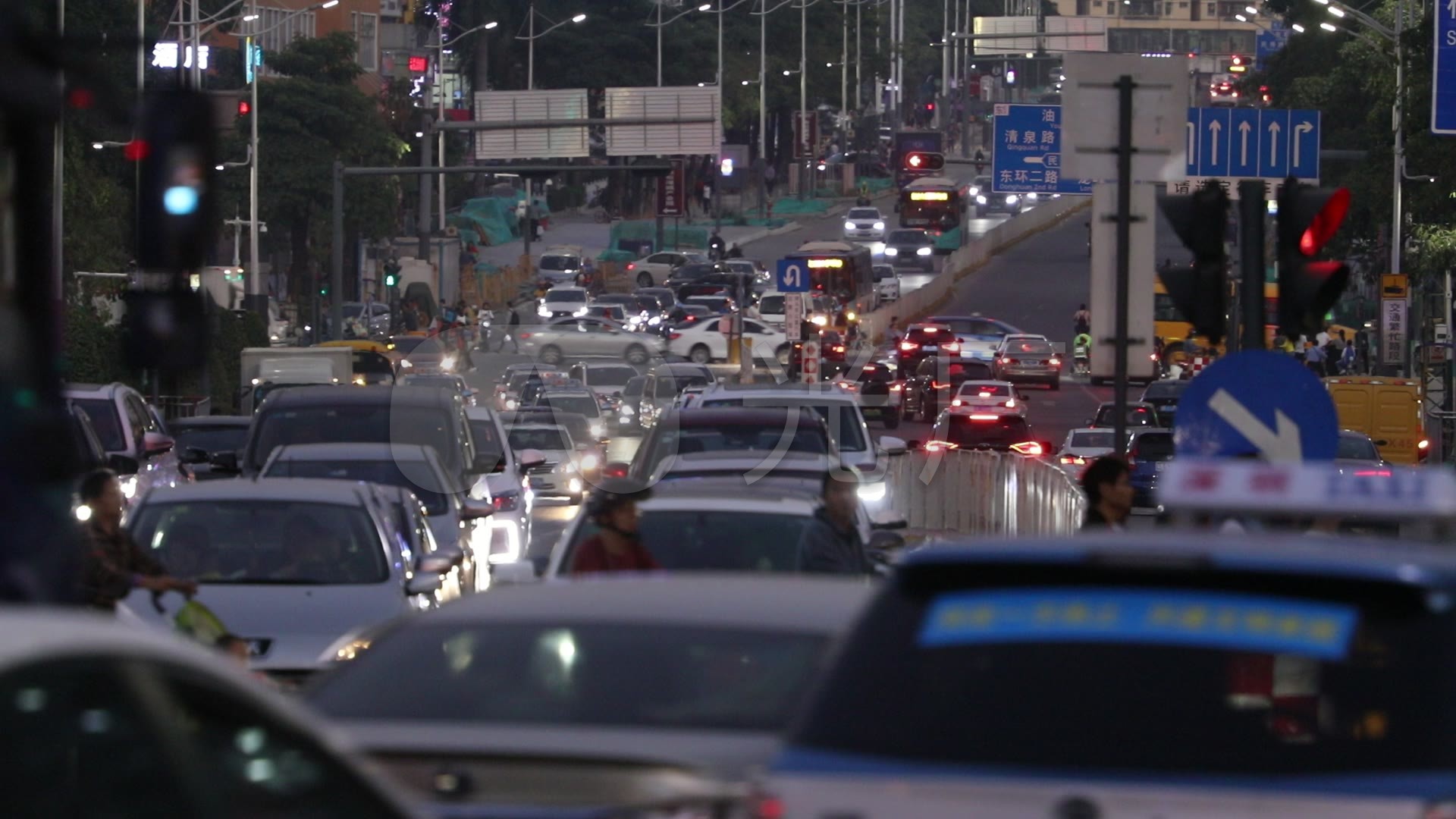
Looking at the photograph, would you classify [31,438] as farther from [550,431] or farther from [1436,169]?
[1436,169]

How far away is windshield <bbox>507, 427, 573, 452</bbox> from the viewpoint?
33406mm

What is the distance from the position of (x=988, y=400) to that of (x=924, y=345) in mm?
18753

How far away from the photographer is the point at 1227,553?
15.4 feet

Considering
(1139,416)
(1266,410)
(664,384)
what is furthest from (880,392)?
(1266,410)

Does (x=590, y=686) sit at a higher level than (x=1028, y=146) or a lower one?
lower

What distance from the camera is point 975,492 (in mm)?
26797

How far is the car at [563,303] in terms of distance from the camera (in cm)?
7494

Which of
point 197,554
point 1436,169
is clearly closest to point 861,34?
point 1436,169

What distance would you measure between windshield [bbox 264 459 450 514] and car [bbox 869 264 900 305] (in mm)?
67120

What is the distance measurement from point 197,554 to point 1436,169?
30272mm

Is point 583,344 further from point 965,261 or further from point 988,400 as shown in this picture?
point 965,261

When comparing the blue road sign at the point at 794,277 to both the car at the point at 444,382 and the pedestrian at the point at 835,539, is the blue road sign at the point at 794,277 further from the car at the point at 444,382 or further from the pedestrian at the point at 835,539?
the pedestrian at the point at 835,539

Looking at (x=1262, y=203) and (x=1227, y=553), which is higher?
(x=1262, y=203)

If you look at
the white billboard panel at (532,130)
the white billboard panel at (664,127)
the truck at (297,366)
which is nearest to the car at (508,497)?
the truck at (297,366)
